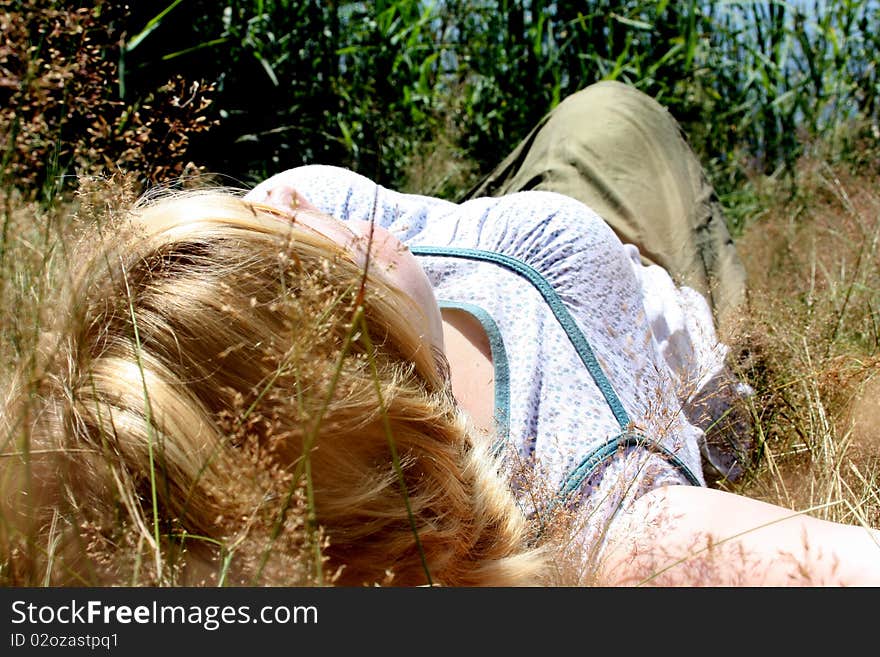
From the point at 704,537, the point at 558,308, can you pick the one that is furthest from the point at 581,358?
the point at 704,537

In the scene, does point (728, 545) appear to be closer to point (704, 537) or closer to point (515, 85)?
point (704, 537)

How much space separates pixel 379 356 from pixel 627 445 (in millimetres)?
509

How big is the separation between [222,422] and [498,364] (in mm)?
713

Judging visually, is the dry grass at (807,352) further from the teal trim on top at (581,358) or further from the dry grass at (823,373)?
the teal trim on top at (581,358)

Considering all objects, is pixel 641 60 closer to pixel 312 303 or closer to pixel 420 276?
pixel 420 276

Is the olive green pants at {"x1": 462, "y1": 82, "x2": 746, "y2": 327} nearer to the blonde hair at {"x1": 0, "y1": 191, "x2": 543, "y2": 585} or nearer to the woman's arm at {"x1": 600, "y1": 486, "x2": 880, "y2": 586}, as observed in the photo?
the woman's arm at {"x1": 600, "y1": 486, "x2": 880, "y2": 586}

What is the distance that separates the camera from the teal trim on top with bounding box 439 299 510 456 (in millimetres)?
1337

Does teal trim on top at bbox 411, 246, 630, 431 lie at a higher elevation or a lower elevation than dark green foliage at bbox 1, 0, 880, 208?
lower

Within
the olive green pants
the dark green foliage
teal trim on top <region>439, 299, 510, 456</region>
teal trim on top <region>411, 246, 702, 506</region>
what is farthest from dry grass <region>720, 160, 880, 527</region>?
the dark green foliage

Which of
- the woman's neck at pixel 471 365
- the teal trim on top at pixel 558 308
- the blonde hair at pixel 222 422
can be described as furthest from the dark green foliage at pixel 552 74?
the blonde hair at pixel 222 422

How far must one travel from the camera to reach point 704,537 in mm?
1070

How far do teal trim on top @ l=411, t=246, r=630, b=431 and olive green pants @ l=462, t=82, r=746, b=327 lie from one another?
21.6 inches

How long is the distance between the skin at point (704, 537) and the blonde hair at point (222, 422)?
0.22ft

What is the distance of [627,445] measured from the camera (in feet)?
A: 4.34
